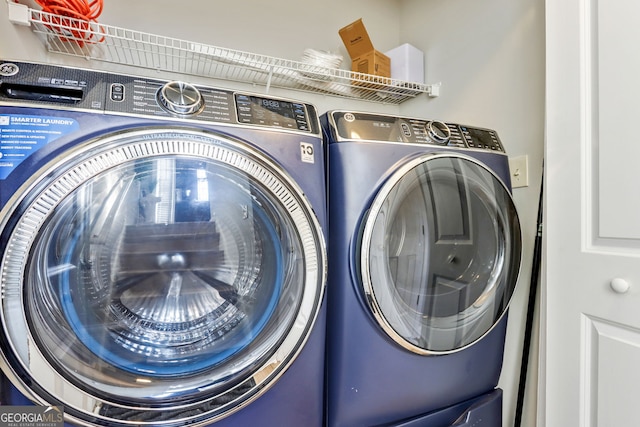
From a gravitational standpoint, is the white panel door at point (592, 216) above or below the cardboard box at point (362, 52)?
below

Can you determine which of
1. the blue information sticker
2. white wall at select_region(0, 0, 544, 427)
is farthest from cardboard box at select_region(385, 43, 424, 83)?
the blue information sticker

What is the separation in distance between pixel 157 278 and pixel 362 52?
4.70 ft

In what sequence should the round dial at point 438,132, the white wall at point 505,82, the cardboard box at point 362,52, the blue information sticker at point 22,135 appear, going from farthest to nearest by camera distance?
the cardboard box at point 362,52
the white wall at point 505,82
the round dial at point 438,132
the blue information sticker at point 22,135

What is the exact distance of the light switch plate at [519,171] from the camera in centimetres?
129

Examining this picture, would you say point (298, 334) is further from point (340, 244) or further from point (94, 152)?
point (94, 152)

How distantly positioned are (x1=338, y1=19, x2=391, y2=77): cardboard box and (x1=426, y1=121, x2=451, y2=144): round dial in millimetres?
686

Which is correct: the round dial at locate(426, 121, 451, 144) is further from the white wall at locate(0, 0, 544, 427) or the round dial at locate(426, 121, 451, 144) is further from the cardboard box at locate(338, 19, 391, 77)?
the cardboard box at locate(338, 19, 391, 77)

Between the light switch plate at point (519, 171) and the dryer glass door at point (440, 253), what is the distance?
0.81 ft

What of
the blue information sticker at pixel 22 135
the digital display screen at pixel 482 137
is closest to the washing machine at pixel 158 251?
the blue information sticker at pixel 22 135

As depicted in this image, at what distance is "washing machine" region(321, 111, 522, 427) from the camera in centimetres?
90

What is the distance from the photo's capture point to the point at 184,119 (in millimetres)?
746

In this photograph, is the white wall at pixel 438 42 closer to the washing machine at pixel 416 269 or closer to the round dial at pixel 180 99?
the washing machine at pixel 416 269

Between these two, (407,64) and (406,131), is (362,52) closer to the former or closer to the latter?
(407,64)

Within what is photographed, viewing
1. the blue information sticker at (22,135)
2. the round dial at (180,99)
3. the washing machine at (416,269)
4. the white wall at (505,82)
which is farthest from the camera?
the white wall at (505,82)
